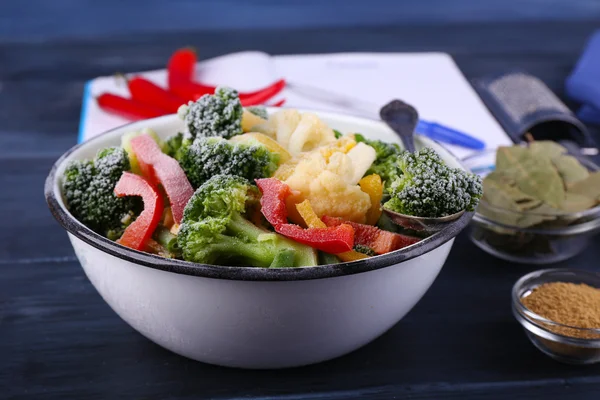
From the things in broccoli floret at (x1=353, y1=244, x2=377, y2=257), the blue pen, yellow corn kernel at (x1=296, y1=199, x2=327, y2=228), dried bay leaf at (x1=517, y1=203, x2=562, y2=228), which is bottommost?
the blue pen

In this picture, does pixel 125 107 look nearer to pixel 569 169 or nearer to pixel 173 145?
pixel 173 145

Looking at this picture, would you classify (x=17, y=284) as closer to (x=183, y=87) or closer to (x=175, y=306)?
(x=175, y=306)

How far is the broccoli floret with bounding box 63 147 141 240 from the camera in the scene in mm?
1479

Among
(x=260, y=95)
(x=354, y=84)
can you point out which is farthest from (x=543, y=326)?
(x=354, y=84)

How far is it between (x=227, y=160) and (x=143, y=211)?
19 cm

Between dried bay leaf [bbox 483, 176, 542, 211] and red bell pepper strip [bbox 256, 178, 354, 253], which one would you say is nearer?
red bell pepper strip [bbox 256, 178, 354, 253]

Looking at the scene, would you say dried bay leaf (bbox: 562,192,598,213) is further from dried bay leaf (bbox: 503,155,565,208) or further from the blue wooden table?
the blue wooden table

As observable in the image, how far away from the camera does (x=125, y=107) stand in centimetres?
277

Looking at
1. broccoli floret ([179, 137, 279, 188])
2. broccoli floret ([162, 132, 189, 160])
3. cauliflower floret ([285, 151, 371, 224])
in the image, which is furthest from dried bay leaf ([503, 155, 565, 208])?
broccoli floret ([162, 132, 189, 160])

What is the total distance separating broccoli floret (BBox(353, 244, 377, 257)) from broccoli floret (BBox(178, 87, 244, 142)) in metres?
0.39

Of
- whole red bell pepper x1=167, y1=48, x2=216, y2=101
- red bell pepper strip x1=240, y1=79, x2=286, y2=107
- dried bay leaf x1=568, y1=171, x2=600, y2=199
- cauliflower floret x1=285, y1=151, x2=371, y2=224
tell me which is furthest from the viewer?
whole red bell pepper x1=167, y1=48, x2=216, y2=101

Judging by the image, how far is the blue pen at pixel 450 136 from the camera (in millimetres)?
2518

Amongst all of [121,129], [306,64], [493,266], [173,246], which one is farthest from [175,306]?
[306,64]

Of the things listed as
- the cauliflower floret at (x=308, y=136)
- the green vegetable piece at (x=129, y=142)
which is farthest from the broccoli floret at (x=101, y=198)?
the cauliflower floret at (x=308, y=136)
